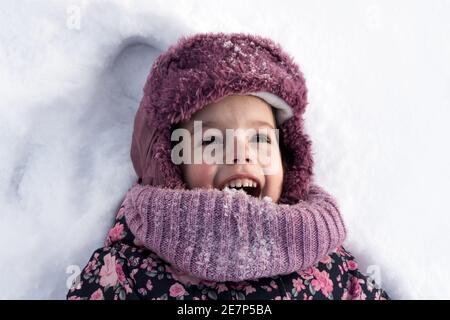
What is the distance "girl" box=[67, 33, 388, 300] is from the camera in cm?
97

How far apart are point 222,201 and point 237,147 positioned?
0.43ft

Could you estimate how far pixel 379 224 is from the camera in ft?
4.05

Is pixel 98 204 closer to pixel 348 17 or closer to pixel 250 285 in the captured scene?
pixel 250 285

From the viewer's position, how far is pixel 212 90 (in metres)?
1.04

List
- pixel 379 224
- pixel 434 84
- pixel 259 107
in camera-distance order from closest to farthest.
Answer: pixel 259 107 < pixel 379 224 < pixel 434 84

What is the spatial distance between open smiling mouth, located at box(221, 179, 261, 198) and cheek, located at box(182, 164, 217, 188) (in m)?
0.04

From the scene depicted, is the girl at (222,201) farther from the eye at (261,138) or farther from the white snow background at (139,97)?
the white snow background at (139,97)

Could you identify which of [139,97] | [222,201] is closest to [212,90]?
[222,201]

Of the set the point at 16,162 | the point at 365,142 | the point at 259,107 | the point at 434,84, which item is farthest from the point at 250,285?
the point at 434,84

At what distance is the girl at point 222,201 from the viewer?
0.97m

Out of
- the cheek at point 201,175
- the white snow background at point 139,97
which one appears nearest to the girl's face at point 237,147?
the cheek at point 201,175

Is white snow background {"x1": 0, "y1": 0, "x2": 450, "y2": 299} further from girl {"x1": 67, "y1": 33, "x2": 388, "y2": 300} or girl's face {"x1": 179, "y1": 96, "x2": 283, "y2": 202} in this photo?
girl's face {"x1": 179, "y1": 96, "x2": 283, "y2": 202}
